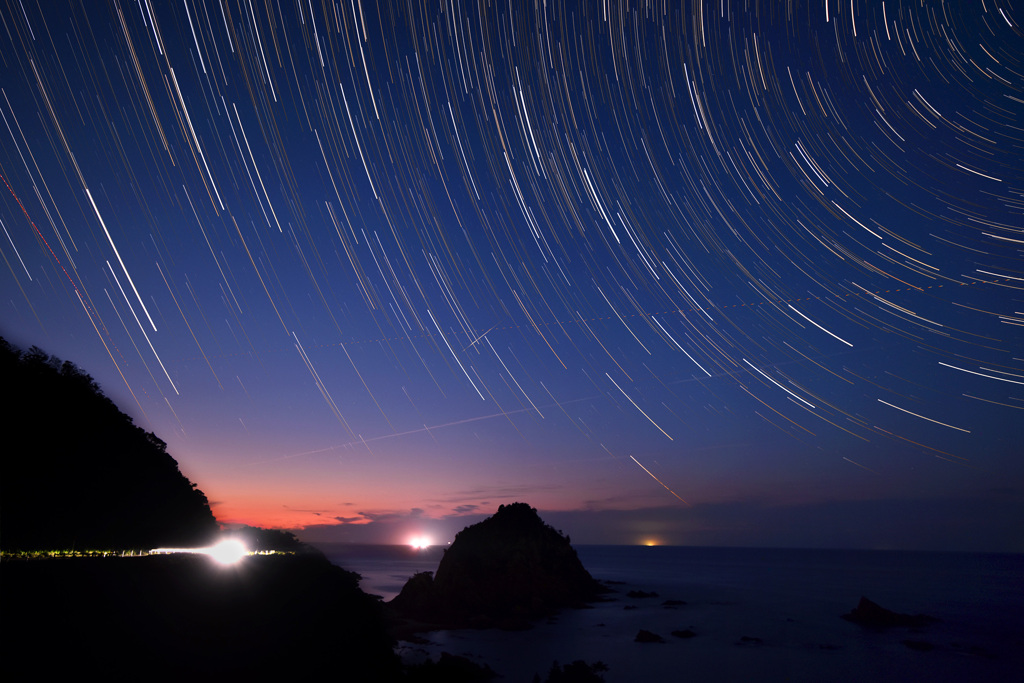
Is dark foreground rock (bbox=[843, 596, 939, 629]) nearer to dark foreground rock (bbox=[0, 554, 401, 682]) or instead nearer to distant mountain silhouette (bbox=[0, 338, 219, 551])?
dark foreground rock (bbox=[0, 554, 401, 682])

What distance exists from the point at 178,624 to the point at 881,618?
2356 inches

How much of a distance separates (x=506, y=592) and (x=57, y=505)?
35.1 meters

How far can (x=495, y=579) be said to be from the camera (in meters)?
47.5

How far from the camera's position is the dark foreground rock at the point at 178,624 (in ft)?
33.9

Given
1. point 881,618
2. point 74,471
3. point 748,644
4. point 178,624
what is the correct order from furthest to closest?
1. point 881,618
2. point 748,644
3. point 74,471
4. point 178,624

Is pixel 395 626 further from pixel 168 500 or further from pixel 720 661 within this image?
pixel 720 661

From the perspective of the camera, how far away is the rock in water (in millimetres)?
43969

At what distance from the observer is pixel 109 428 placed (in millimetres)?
28672

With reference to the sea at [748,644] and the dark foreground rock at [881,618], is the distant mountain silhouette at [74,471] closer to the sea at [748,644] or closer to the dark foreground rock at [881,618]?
the sea at [748,644]

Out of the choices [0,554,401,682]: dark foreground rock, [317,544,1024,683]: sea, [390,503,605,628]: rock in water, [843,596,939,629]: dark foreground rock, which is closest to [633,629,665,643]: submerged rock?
[317,544,1024,683]: sea

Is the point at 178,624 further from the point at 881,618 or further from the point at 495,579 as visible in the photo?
the point at 881,618

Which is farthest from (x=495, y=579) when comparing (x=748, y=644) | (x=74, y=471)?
(x=74, y=471)

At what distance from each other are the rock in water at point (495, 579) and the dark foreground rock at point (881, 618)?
2781cm

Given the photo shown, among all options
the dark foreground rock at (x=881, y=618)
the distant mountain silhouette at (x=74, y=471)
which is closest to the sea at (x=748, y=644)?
the dark foreground rock at (x=881, y=618)
